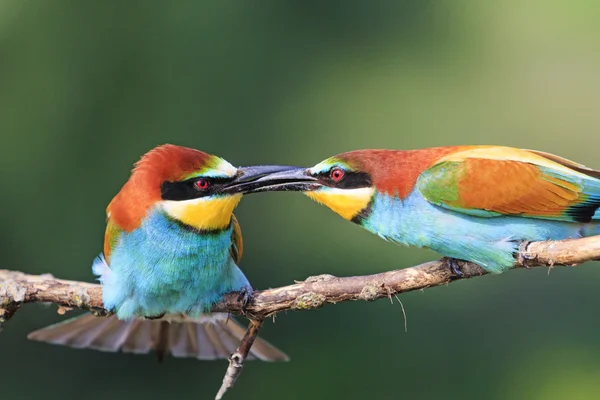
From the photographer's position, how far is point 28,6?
20.4ft

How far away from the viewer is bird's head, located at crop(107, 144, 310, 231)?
260 cm

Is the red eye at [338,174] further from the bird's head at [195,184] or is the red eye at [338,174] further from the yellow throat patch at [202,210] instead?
the yellow throat patch at [202,210]

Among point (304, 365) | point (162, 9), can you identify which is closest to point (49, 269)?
point (304, 365)

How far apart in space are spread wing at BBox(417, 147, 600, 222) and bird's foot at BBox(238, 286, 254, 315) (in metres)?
0.57

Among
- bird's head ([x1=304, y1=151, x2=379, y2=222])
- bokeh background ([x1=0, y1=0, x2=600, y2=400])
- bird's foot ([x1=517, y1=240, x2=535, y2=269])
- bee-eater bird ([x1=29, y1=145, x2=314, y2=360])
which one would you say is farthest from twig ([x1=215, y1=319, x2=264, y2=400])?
bokeh background ([x1=0, y1=0, x2=600, y2=400])

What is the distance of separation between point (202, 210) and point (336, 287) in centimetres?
42

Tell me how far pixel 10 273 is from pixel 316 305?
97 centimetres

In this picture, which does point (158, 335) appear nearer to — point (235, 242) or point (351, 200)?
point (235, 242)

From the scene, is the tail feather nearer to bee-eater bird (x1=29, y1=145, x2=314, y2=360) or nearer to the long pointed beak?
bee-eater bird (x1=29, y1=145, x2=314, y2=360)

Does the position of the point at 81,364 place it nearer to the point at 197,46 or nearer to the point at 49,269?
the point at 49,269

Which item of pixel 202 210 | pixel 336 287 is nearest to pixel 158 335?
pixel 202 210

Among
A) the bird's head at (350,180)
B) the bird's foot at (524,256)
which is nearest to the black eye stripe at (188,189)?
the bird's head at (350,180)

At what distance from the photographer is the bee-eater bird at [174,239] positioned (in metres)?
2.61

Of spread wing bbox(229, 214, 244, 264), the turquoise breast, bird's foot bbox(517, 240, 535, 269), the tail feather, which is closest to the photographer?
bird's foot bbox(517, 240, 535, 269)
